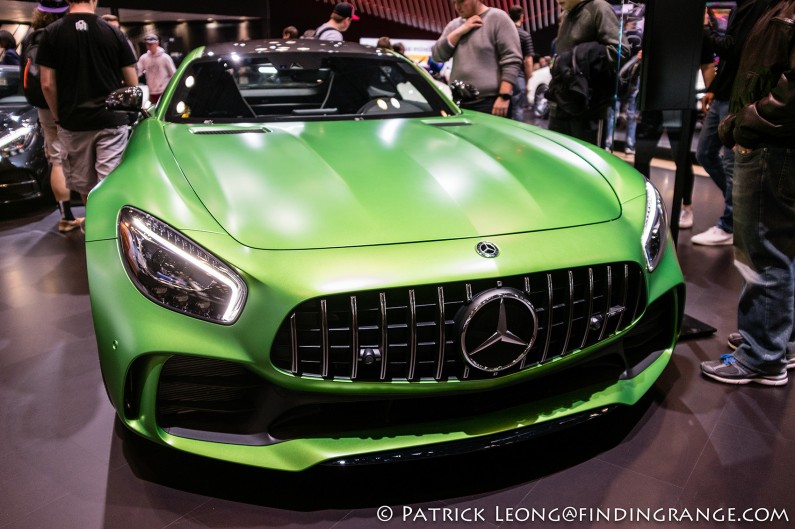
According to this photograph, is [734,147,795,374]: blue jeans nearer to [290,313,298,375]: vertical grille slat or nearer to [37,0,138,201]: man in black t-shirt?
[290,313,298,375]: vertical grille slat

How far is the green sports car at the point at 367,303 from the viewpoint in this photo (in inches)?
60.6

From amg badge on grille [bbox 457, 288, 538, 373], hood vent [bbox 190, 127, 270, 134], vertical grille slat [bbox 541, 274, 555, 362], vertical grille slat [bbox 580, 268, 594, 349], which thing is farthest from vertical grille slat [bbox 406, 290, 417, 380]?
hood vent [bbox 190, 127, 270, 134]

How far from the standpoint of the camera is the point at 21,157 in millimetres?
4824

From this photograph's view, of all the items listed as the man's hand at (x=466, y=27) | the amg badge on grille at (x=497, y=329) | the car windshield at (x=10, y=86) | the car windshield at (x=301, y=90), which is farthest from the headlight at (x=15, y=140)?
the amg badge on grille at (x=497, y=329)

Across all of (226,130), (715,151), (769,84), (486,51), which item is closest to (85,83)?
(226,130)

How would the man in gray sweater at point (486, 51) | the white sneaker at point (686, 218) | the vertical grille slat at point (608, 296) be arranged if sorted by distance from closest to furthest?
the vertical grille slat at point (608, 296) < the man in gray sweater at point (486, 51) < the white sneaker at point (686, 218)

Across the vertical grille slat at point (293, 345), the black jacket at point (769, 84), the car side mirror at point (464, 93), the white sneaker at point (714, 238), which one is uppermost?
the black jacket at point (769, 84)

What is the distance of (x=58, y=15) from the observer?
424cm

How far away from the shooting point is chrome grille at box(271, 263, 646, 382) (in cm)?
152

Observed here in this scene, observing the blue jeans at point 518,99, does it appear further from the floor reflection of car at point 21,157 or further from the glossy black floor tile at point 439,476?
the glossy black floor tile at point 439,476

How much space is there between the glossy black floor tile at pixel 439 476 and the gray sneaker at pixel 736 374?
0.04m

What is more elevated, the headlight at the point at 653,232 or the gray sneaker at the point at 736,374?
the headlight at the point at 653,232

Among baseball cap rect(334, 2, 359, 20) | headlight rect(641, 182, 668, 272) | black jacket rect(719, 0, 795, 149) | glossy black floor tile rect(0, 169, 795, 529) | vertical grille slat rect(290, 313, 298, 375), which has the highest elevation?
baseball cap rect(334, 2, 359, 20)

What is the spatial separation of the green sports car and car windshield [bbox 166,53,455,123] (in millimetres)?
770
